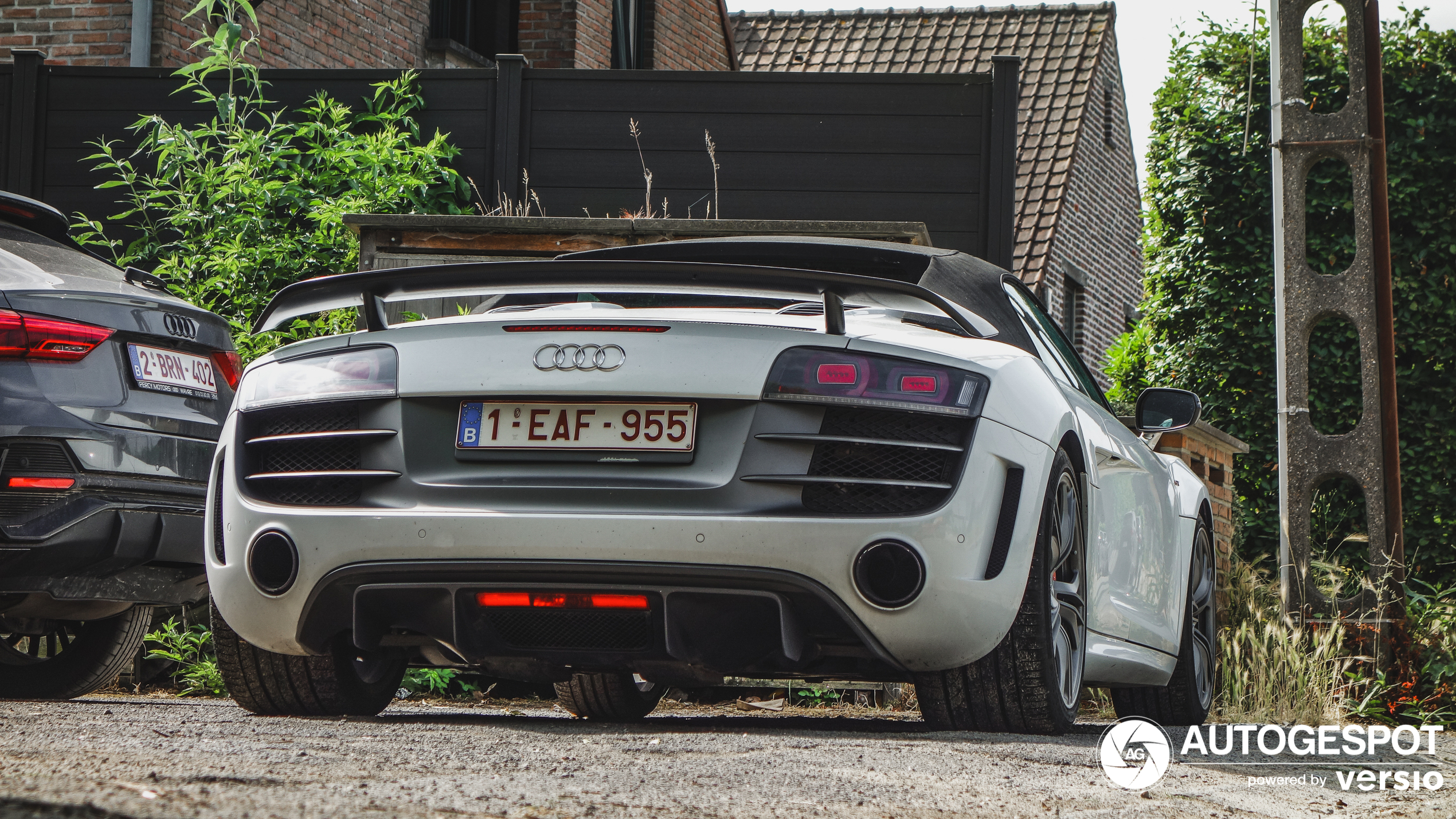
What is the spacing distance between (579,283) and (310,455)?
0.80 meters

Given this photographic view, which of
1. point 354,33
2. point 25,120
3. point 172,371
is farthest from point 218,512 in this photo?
point 354,33

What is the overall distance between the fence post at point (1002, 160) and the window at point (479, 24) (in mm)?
5959

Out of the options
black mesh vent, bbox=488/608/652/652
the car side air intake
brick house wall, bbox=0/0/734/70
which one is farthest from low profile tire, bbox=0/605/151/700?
brick house wall, bbox=0/0/734/70

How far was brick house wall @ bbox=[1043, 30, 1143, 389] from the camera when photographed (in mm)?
20016

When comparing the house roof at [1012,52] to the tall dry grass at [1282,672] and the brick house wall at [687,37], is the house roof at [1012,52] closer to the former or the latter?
the brick house wall at [687,37]

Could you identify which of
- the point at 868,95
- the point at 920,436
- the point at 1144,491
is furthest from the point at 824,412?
the point at 868,95

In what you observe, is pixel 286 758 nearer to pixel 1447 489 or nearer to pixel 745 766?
pixel 745 766

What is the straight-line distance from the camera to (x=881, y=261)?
4.75m

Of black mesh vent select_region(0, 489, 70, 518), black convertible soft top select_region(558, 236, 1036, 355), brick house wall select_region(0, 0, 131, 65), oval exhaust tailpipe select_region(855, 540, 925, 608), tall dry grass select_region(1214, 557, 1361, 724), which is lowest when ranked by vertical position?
tall dry grass select_region(1214, 557, 1361, 724)

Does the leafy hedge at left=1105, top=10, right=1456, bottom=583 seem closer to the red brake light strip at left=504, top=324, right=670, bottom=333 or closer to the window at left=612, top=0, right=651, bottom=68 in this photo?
the window at left=612, top=0, right=651, bottom=68

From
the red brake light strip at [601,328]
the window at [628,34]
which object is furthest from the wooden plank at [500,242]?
the window at [628,34]

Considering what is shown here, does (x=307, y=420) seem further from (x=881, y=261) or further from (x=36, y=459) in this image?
(x=881, y=261)

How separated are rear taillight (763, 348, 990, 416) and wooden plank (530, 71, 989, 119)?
6.72 meters

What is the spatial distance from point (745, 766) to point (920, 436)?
0.87 metres
